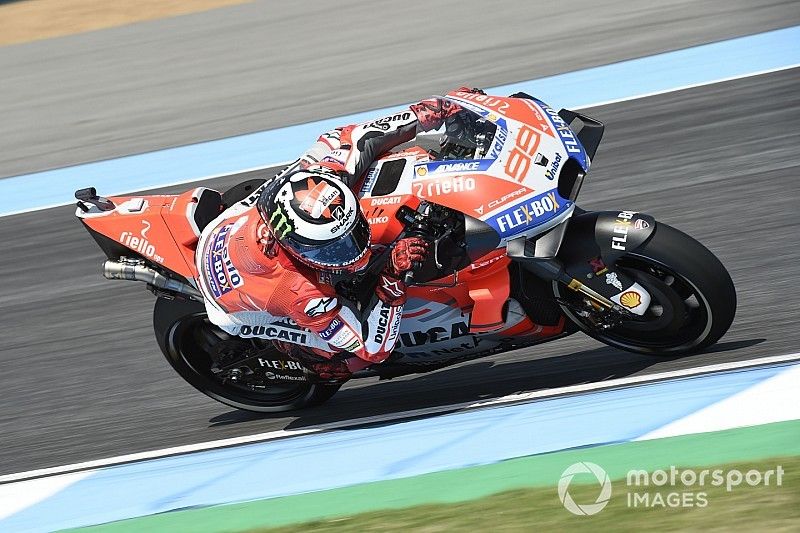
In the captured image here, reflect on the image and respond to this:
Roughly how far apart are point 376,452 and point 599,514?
1.53 metres

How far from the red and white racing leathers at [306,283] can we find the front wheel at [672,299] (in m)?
0.94

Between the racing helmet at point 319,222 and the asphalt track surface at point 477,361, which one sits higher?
the racing helmet at point 319,222

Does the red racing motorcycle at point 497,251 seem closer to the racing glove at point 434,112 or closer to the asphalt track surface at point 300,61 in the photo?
the racing glove at point 434,112

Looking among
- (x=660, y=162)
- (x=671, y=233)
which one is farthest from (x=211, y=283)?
(x=660, y=162)

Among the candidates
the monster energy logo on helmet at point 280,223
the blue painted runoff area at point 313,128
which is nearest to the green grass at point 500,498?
the monster energy logo on helmet at point 280,223

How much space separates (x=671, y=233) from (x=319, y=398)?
233 cm

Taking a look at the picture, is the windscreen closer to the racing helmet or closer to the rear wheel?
the racing helmet

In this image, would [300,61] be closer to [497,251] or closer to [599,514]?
[497,251]

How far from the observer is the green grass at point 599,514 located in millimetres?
4141

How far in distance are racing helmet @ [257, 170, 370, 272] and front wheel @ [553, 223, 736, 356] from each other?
106cm

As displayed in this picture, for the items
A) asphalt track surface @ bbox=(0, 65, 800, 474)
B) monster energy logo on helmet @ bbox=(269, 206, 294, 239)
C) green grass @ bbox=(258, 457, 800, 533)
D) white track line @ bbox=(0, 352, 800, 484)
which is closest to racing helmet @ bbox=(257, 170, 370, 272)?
monster energy logo on helmet @ bbox=(269, 206, 294, 239)

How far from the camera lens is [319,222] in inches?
188

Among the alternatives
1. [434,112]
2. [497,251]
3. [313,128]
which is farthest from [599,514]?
[313,128]

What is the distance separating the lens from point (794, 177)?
7.55m
